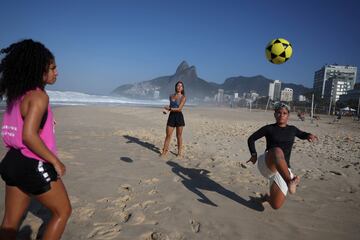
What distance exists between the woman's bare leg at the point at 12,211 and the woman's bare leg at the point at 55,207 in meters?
0.18

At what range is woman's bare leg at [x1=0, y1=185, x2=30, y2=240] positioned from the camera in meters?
2.18

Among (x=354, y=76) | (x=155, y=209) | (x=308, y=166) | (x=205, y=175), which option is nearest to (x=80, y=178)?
(x=155, y=209)

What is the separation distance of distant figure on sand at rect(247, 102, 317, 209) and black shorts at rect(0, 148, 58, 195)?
9.28ft

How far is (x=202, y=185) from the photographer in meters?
5.00

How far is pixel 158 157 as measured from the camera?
7055 mm

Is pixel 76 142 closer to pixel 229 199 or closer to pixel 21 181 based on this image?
pixel 229 199

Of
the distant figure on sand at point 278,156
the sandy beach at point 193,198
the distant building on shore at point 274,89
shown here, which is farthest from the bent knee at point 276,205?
the distant building on shore at point 274,89

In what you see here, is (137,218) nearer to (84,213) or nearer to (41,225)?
(84,213)

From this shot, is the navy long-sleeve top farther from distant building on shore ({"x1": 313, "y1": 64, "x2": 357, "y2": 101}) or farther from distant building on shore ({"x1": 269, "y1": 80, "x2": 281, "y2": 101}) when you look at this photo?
distant building on shore ({"x1": 269, "y1": 80, "x2": 281, "y2": 101})

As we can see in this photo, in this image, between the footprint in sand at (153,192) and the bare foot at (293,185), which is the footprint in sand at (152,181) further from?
the bare foot at (293,185)

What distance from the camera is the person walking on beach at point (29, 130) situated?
6.51ft

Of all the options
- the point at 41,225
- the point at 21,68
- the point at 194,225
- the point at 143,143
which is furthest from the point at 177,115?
the point at 21,68

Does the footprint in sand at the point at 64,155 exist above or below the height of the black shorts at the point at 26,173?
below

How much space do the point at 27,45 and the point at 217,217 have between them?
2.87 meters
